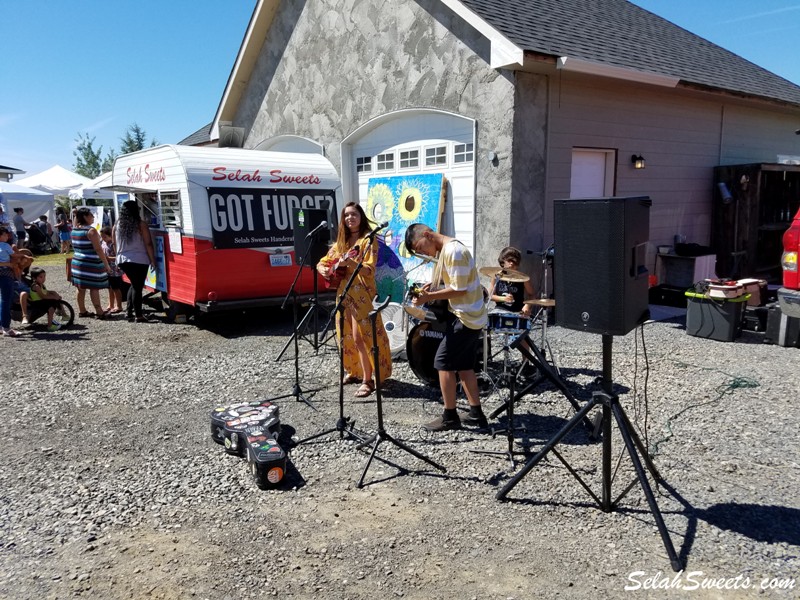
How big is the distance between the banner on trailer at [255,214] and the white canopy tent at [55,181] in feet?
63.7

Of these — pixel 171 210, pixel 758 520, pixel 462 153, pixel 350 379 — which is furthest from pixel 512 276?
pixel 171 210

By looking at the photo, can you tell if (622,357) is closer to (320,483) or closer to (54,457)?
(320,483)

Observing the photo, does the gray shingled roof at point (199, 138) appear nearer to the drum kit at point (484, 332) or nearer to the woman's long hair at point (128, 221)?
the woman's long hair at point (128, 221)

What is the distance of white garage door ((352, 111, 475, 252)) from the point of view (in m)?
8.78

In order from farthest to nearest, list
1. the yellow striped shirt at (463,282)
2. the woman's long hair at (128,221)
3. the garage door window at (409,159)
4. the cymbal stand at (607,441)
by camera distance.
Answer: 1. the garage door window at (409,159)
2. the woman's long hair at (128,221)
3. the yellow striped shirt at (463,282)
4. the cymbal stand at (607,441)

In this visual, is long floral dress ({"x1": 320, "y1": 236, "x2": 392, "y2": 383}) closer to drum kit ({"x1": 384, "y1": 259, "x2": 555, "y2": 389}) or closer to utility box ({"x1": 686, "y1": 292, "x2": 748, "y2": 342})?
drum kit ({"x1": 384, "y1": 259, "x2": 555, "y2": 389})

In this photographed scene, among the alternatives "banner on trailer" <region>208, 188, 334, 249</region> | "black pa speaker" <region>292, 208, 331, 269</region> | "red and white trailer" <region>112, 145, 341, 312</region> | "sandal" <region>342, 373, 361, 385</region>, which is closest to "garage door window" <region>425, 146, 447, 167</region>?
"red and white trailer" <region>112, 145, 341, 312</region>

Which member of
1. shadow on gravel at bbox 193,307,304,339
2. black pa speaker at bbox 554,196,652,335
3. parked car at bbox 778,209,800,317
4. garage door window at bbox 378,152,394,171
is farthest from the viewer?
garage door window at bbox 378,152,394,171

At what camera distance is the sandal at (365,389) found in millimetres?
5570

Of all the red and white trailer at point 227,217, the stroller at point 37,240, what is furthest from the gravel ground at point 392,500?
the stroller at point 37,240

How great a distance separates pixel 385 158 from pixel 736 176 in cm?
607

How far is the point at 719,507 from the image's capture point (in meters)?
3.47

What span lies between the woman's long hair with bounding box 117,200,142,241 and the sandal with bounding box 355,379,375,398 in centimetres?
526

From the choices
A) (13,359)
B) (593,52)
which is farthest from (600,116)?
(13,359)
